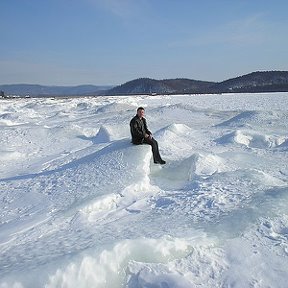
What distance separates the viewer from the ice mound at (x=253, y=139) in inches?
409

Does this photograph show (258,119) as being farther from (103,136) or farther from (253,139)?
(103,136)

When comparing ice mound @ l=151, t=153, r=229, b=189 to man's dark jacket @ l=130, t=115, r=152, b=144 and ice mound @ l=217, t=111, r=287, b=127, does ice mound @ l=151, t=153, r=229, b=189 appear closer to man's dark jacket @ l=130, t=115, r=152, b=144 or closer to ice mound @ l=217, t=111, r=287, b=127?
man's dark jacket @ l=130, t=115, r=152, b=144

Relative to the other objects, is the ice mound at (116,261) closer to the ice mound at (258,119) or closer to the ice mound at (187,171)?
the ice mound at (187,171)

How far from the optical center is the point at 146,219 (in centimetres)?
512

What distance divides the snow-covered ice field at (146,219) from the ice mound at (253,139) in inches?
6.8

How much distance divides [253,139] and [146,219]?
21.7ft

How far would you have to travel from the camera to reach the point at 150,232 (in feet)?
14.9

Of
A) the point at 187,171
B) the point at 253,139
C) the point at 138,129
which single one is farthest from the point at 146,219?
the point at 253,139

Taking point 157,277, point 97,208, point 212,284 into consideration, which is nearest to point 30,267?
point 157,277

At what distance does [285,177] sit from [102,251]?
447 centimetres

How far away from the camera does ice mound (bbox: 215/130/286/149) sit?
10.4 meters

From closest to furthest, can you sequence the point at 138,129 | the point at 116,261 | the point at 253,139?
the point at 116,261 → the point at 138,129 → the point at 253,139

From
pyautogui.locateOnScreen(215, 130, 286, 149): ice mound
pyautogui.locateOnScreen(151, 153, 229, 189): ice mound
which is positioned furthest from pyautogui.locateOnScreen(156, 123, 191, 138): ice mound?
pyautogui.locateOnScreen(151, 153, 229, 189): ice mound

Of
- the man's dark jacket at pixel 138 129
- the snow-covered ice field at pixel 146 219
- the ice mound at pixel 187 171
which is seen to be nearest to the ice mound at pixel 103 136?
the snow-covered ice field at pixel 146 219
